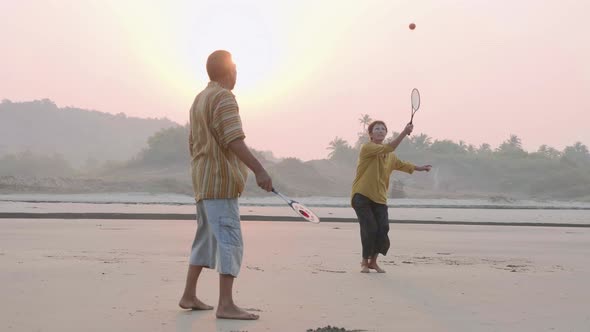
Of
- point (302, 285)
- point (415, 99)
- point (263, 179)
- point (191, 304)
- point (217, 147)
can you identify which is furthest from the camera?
point (415, 99)

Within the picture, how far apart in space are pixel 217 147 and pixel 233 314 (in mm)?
1085

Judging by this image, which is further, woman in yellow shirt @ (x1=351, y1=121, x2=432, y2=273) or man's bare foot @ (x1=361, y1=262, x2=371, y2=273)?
woman in yellow shirt @ (x1=351, y1=121, x2=432, y2=273)

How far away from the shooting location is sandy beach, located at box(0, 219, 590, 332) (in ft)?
17.6

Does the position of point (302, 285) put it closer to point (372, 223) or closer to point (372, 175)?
point (372, 223)

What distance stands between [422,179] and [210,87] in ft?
282

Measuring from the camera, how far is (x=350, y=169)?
285 ft

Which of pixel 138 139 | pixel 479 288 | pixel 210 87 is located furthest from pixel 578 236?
pixel 138 139

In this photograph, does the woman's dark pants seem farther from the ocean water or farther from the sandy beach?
the ocean water

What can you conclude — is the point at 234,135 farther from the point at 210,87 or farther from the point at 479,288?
the point at 479,288

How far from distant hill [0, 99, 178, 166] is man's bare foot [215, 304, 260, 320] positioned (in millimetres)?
149291

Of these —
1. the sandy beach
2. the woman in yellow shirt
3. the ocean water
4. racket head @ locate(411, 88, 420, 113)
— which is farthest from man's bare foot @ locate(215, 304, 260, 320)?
the ocean water

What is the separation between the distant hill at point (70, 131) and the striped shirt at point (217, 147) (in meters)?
149

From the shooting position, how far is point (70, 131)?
170 meters

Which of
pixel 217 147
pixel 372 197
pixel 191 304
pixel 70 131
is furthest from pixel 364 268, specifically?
pixel 70 131
